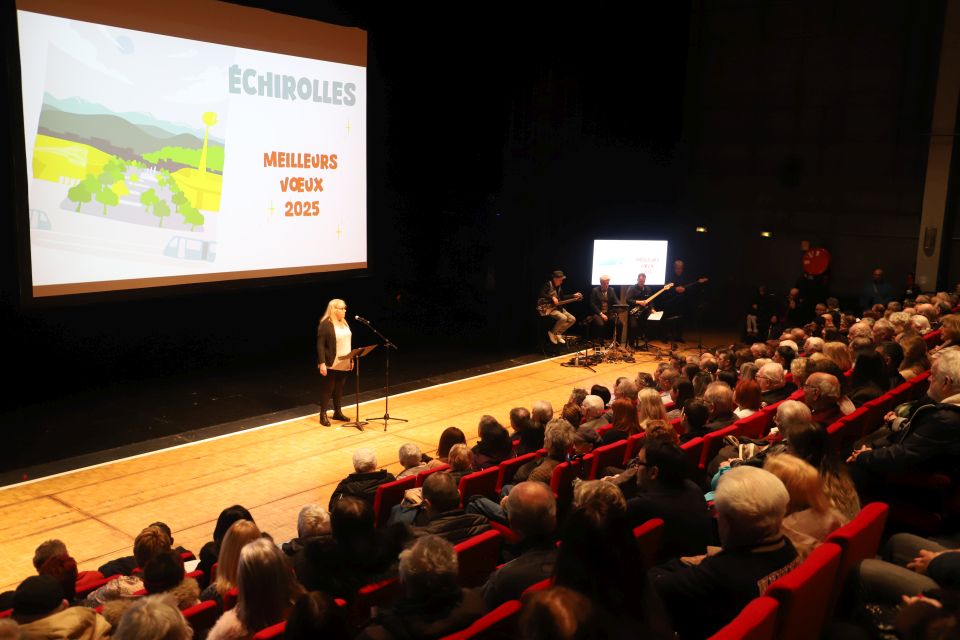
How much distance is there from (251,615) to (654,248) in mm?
10966

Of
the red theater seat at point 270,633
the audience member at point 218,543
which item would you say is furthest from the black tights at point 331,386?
the red theater seat at point 270,633

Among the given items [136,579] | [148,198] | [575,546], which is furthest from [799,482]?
[148,198]

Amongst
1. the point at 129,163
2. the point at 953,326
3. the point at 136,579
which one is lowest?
the point at 136,579

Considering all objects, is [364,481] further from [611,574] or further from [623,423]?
[611,574]

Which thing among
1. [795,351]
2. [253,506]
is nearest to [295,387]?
[253,506]

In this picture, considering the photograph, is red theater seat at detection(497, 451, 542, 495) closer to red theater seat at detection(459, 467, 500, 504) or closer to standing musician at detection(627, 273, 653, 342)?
red theater seat at detection(459, 467, 500, 504)

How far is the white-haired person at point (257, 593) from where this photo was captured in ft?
8.55

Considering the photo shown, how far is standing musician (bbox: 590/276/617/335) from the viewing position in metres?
11.6

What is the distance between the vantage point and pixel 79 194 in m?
7.18

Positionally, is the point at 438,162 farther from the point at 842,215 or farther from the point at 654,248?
the point at 842,215

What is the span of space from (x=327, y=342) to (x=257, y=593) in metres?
5.15

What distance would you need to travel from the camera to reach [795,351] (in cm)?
708

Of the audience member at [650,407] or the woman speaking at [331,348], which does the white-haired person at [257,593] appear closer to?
the audience member at [650,407]

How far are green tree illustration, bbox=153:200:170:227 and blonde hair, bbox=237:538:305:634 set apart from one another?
5.92m
